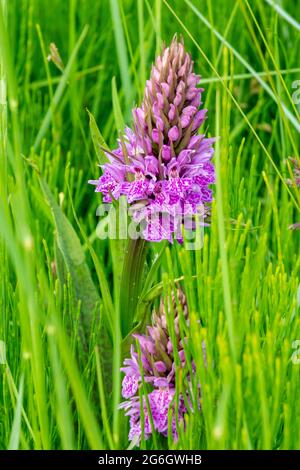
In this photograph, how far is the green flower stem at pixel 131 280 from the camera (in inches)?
35.0

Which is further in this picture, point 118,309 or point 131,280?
point 131,280

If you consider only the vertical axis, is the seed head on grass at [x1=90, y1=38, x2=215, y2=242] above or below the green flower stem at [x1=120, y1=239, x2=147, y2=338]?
above

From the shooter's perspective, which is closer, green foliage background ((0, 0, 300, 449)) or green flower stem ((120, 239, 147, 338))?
green foliage background ((0, 0, 300, 449))

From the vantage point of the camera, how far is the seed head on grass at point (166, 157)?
84 centimetres

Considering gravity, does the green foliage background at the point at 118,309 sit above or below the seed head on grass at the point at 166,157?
below

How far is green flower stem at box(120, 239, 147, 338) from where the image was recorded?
2.92 feet

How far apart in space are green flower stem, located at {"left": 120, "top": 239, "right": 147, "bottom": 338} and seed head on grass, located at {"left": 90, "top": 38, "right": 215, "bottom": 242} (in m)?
0.04

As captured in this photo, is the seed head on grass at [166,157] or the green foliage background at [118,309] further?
→ the seed head on grass at [166,157]

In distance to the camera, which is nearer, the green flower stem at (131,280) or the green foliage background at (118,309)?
the green foliage background at (118,309)

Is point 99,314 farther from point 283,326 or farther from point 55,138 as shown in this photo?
point 55,138

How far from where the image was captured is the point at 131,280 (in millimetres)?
906

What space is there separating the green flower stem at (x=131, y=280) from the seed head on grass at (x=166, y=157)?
0.12ft

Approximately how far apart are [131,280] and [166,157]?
0.53 feet

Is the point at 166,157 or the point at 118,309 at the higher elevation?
the point at 166,157
